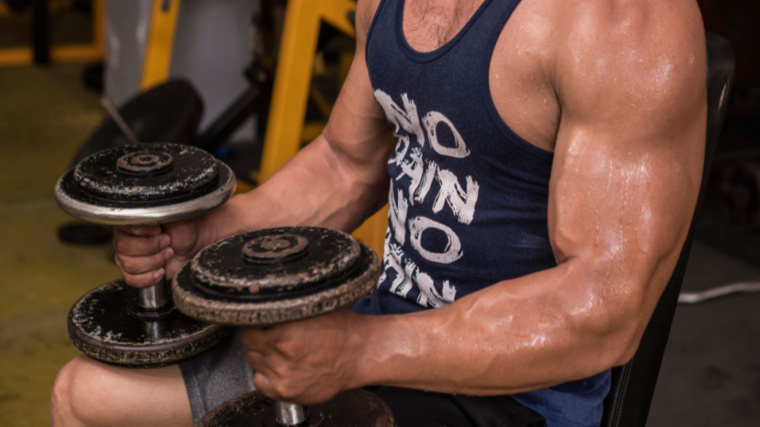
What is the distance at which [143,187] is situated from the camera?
806 millimetres

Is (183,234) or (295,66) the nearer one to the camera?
(183,234)

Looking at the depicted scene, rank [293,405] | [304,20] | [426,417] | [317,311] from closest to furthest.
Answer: [317,311], [293,405], [426,417], [304,20]

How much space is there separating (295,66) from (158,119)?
498 mm

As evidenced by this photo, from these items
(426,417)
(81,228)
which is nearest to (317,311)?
(426,417)

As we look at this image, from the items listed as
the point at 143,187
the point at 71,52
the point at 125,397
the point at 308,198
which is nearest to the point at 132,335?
the point at 125,397

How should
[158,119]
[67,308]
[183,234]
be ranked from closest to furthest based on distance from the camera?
[183,234] < [67,308] < [158,119]

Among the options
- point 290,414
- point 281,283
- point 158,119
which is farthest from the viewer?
point 158,119

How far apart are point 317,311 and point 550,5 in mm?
354

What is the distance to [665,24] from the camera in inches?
25.4

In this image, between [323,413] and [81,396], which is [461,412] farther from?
[81,396]

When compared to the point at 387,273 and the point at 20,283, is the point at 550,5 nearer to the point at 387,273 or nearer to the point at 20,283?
the point at 387,273

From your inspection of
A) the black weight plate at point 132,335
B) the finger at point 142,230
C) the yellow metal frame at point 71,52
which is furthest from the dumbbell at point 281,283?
the yellow metal frame at point 71,52

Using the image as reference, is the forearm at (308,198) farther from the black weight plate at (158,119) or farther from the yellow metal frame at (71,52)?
the yellow metal frame at (71,52)

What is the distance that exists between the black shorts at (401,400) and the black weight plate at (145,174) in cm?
20
